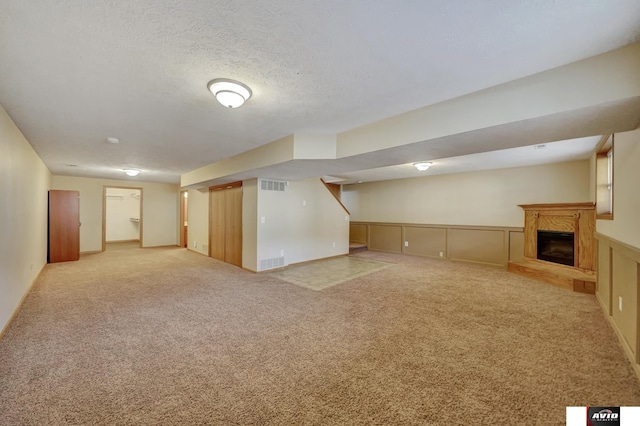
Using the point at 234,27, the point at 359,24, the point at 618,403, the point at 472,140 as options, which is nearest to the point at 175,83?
the point at 234,27

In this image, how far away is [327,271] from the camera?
5617 mm

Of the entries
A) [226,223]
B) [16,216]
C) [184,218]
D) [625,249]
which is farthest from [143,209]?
[625,249]

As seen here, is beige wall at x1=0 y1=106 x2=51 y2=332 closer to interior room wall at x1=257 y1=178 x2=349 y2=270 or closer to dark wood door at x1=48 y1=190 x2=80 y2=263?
dark wood door at x1=48 y1=190 x2=80 y2=263

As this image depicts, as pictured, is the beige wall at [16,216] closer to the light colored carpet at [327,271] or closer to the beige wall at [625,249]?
the light colored carpet at [327,271]

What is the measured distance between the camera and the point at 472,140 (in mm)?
2723

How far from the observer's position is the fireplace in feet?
16.3

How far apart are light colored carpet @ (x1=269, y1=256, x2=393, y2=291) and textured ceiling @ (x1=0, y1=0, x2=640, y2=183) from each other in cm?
294

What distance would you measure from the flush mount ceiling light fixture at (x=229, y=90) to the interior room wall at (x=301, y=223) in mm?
3226

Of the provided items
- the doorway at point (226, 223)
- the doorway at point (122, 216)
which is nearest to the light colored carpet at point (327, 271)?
the doorway at point (226, 223)

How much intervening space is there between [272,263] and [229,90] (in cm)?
414

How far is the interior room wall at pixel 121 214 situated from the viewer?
403 inches

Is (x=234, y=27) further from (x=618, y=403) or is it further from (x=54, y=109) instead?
(x=618, y=403)

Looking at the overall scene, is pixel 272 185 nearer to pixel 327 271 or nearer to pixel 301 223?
pixel 301 223

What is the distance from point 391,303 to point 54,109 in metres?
4.66
